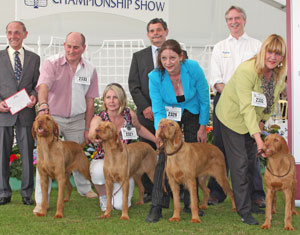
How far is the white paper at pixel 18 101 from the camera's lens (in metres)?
5.06

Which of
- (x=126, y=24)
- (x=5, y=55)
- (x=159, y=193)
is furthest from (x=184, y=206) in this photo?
(x=126, y=24)

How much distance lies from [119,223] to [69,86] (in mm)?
1682

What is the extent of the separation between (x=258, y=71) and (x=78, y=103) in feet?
6.95

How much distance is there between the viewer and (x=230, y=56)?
5.41 meters

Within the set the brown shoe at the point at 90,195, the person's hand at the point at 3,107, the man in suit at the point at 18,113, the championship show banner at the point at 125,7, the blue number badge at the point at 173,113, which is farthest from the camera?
the championship show banner at the point at 125,7

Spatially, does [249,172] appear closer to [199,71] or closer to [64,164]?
[199,71]

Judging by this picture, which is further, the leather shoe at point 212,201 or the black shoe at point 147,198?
the black shoe at point 147,198

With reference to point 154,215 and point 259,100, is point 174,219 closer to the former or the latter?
point 154,215

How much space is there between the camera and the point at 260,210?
4887mm

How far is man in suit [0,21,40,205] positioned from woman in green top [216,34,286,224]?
227 centimetres

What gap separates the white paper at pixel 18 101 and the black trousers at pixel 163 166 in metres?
1.70

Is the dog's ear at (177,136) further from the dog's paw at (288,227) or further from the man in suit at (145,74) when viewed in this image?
the dog's paw at (288,227)

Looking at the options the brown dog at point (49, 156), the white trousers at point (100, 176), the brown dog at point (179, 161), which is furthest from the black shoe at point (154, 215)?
the brown dog at point (49, 156)

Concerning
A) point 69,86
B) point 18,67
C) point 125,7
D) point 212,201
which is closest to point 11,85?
point 18,67
